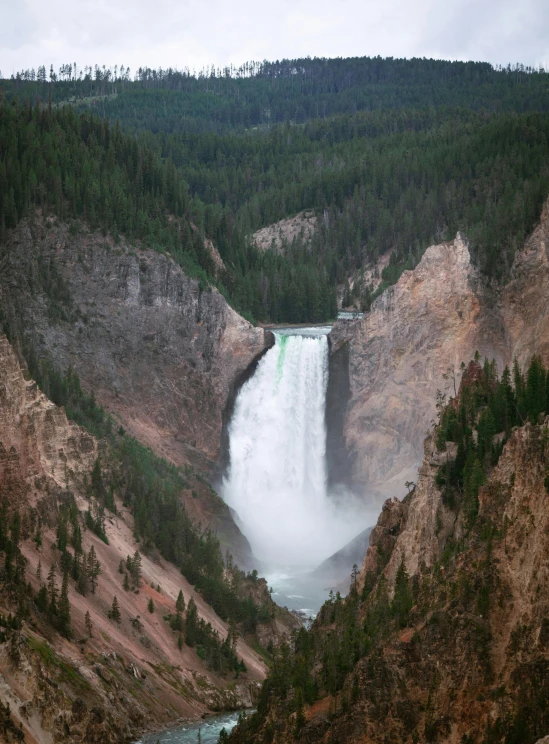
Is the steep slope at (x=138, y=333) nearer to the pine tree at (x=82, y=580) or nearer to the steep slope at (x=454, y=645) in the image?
the pine tree at (x=82, y=580)

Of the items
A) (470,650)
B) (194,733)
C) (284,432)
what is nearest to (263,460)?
(284,432)

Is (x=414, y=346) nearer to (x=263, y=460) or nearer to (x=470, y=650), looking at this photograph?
(x=263, y=460)

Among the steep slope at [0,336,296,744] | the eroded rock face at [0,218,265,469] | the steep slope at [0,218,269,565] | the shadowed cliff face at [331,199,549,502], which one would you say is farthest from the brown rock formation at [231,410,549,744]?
the eroded rock face at [0,218,265,469]

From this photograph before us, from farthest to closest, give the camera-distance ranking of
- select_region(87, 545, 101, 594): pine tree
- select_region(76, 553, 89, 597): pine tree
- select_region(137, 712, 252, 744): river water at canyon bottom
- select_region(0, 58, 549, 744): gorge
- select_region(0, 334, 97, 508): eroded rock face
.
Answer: select_region(87, 545, 101, 594): pine tree < select_region(76, 553, 89, 597): pine tree < select_region(0, 334, 97, 508): eroded rock face < select_region(137, 712, 252, 744): river water at canyon bottom < select_region(0, 58, 549, 744): gorge

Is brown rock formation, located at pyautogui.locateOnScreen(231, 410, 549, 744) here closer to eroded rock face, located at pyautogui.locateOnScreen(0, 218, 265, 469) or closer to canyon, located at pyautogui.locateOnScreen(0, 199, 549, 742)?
canyon, located at pyautogui.locateOnScreen(0, 199, 549, 742)

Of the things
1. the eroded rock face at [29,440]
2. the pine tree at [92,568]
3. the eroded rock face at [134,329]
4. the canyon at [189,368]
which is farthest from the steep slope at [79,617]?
the eroded rock face at [134,329]
